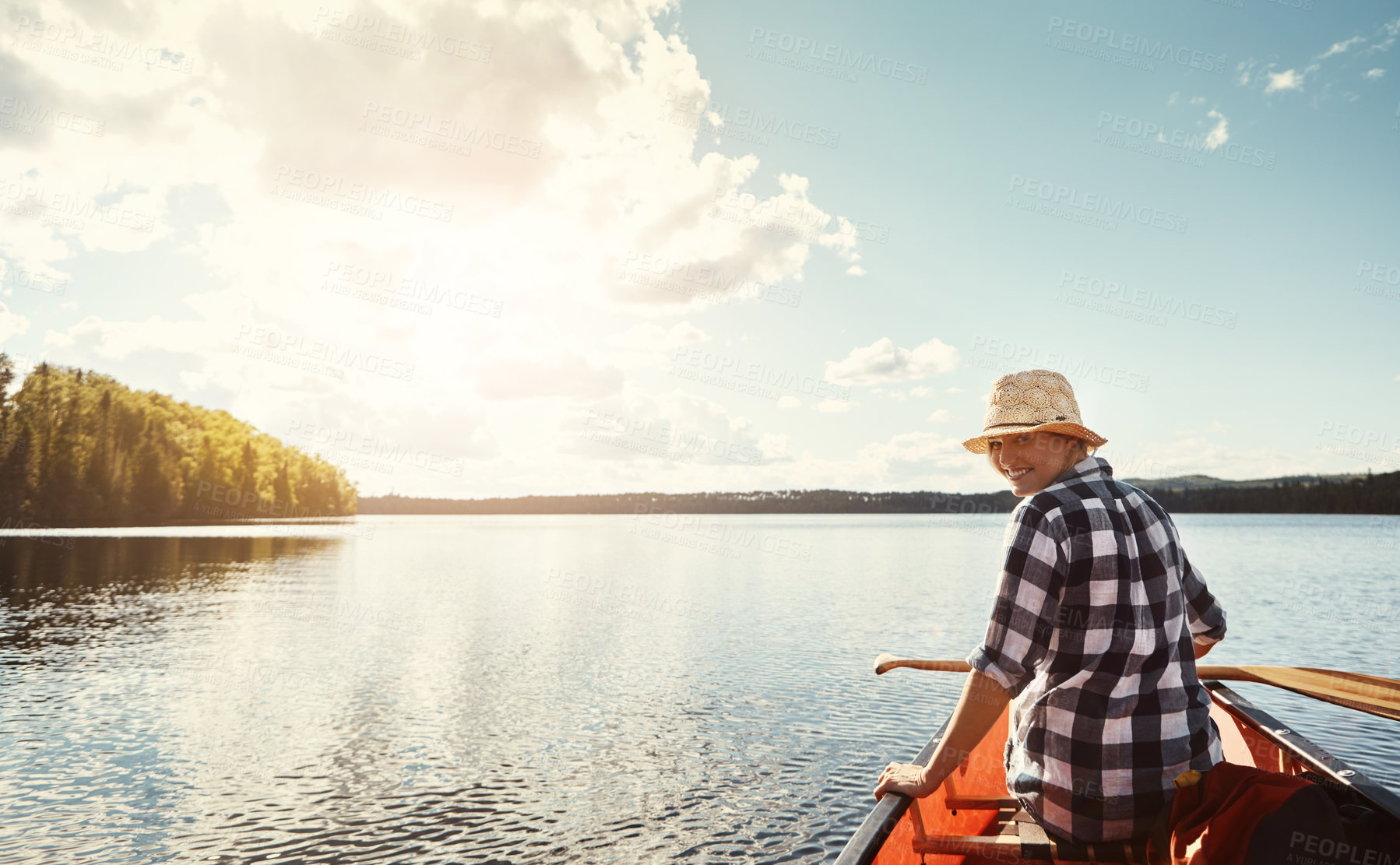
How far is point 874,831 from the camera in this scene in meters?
3.53

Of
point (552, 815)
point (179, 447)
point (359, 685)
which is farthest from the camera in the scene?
point (179, 447)

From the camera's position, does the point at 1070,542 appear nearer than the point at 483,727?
Yes

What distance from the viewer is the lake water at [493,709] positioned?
852 cm

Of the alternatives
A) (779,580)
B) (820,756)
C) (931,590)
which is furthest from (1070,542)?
(779,580)

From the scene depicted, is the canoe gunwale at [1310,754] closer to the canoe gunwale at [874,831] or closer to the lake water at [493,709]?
the canoe gunwale at [874,831]

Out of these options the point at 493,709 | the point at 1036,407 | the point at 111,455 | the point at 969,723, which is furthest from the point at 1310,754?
the point at 111,455

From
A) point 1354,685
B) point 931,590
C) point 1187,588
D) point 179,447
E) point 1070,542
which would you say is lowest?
point 931,590

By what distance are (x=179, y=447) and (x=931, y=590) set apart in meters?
83.9

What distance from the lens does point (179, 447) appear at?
8294cm

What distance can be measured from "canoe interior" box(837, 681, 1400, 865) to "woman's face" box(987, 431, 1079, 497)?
159 cm

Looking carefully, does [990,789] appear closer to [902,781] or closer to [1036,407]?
[902,781]

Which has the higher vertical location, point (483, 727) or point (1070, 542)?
point (1070, 542)

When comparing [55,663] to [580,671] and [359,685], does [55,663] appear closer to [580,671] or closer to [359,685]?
[359,685]

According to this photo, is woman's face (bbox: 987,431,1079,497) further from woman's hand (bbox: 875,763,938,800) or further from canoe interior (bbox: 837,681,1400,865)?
canoe interior (bbox: 837,681,1400,865)
